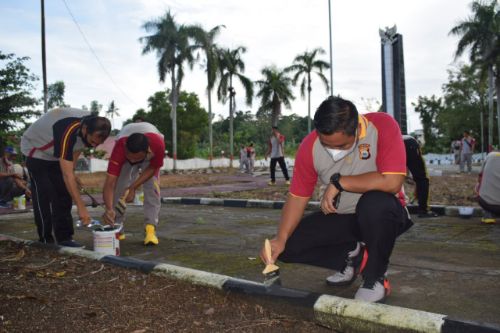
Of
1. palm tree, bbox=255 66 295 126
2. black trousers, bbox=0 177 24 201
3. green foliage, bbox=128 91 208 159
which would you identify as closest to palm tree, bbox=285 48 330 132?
palm tree, bbox=255 66 295 126

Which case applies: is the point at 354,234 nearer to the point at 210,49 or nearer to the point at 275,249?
the point at 275,249

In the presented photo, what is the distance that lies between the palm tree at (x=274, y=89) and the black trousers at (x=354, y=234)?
39237 millimetres

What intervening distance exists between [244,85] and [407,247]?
118 ft

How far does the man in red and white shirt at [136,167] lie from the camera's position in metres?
4.73

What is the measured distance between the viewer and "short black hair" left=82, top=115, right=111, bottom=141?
176 inches

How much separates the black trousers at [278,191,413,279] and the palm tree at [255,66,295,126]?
129 feet

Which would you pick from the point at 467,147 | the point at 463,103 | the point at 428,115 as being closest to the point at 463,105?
the point at 463,103

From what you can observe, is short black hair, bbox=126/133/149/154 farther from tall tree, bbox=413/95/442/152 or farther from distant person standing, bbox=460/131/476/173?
tall tree, bbox=413/95/442/152

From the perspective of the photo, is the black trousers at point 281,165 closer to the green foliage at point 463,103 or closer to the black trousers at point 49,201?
the black trousers at point 49,201

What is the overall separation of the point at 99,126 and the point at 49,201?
1202 millimetres

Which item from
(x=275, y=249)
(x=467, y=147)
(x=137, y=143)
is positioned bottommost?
(x=275, y=249)

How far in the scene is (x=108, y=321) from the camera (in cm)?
270

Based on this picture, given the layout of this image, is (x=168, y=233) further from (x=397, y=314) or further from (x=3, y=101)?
(x=3, y=101)

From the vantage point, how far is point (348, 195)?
309cm
